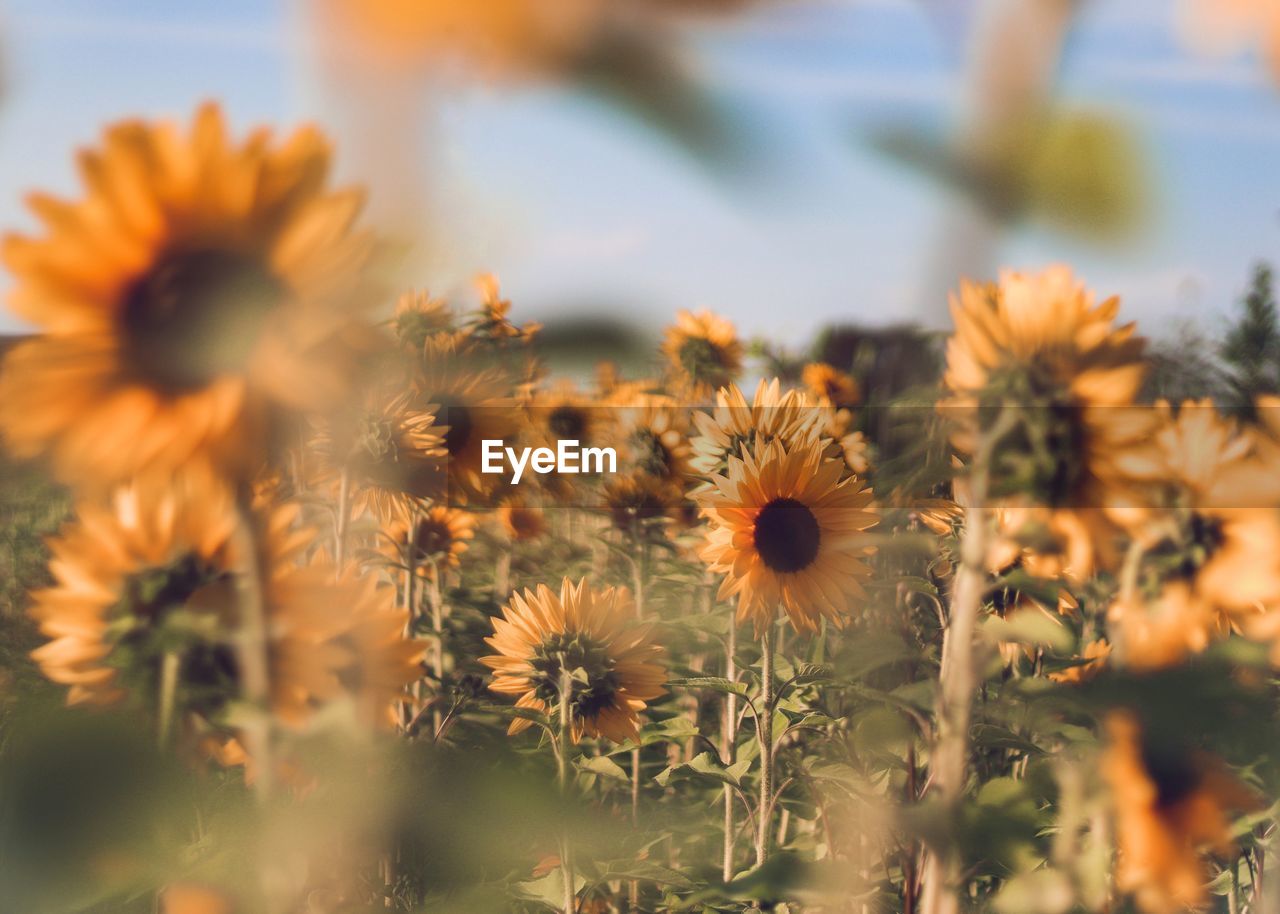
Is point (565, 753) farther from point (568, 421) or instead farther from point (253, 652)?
point (568, 421)

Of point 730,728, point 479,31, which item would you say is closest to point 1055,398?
point 479,31

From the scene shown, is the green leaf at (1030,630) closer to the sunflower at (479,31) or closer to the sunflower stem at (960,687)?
the sunflower stem at (960,687)

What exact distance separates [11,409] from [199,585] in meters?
0.10

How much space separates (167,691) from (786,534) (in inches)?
20.8

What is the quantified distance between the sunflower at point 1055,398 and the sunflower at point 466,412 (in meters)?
0.38

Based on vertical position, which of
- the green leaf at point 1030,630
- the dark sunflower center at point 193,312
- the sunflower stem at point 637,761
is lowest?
the sunflower stem at point 637,761

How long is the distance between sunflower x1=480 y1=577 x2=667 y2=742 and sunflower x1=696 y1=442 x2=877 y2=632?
99 mm

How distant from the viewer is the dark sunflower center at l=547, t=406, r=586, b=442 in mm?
1256

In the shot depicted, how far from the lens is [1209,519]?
484mm

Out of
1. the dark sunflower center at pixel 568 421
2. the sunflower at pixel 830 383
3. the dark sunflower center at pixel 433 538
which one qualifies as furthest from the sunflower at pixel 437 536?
the sunflower at pixel 830 383

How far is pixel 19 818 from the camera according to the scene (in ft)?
1.39

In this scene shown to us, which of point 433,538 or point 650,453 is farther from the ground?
point 650,453

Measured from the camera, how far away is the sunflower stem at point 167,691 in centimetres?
38

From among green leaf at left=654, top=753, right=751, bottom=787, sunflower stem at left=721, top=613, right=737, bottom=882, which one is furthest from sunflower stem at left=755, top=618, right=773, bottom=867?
sunflower stem at left=721, top=613, right=737, bottom=882
